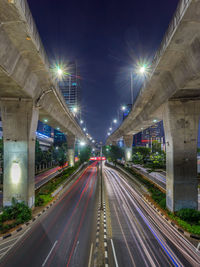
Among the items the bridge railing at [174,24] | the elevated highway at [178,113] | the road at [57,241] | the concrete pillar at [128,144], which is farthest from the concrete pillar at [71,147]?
the bridge railing at [174,24]

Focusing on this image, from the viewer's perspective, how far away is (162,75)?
1270 centimetres

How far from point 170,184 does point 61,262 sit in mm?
11041

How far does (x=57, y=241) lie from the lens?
9.93 meters

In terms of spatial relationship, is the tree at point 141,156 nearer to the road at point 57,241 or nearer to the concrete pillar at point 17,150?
the road at point 57,241

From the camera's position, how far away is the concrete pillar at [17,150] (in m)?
14.2

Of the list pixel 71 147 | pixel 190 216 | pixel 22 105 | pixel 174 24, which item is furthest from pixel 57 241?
pixel 71 147

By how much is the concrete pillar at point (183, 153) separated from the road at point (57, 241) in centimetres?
820

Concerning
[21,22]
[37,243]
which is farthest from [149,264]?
[21,22]

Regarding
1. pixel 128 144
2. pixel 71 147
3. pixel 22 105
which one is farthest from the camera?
pixel 128 144

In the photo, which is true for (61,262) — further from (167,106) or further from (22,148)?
(167,106)

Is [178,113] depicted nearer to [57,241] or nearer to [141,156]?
[57,241]

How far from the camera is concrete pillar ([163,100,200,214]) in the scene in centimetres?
1374

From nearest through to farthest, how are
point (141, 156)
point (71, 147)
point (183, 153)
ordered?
point (183, 153) < point (71, 147) < point (141, 156)

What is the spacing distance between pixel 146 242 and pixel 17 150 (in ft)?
42.7
